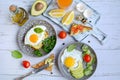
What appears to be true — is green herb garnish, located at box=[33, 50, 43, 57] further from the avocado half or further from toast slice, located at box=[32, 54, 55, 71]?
the avocado half

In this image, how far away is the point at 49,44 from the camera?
1650 millimetres

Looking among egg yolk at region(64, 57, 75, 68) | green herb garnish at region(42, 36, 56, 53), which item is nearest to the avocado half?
green herb garnish at region(42, 36, 56, 53)

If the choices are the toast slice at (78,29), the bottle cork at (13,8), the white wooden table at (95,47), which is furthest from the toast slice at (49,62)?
the bottle cork at (13,8)

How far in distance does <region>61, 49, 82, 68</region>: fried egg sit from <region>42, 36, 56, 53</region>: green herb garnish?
0.22 feet

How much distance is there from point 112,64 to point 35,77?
0.37 meters

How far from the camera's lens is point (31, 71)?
5.42ft

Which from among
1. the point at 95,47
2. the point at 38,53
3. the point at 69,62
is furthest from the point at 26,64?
the point at 95,47

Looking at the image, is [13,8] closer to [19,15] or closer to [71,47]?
[19,15]

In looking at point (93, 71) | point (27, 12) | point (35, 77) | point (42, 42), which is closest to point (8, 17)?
point (27, 12)

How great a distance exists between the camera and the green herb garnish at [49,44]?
5.41 ft

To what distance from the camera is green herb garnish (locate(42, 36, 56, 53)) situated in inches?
64.9

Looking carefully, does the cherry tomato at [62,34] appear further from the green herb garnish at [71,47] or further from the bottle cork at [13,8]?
the bottle cork at [13,8]

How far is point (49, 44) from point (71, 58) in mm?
124

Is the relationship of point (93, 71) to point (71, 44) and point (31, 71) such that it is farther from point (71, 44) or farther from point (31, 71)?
point (31, 71)
